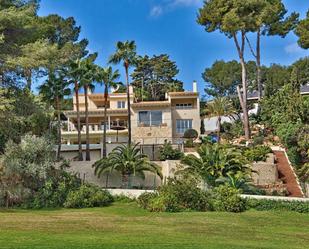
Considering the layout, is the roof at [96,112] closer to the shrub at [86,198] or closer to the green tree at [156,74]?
the green tree at [156,74]

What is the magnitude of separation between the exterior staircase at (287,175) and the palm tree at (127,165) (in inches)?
365

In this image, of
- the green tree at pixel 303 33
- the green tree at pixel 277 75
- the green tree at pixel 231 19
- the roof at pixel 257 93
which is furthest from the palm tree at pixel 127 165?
the roof at pixel 257 93

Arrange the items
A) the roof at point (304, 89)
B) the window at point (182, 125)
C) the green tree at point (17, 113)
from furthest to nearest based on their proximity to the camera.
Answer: the roof at point (304, 89), the window at point (182, 125), the green tree at point (17, 113)

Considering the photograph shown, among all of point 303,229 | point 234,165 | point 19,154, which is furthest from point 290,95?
point 19,154

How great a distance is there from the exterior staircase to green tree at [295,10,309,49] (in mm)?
13230

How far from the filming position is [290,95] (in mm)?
40906

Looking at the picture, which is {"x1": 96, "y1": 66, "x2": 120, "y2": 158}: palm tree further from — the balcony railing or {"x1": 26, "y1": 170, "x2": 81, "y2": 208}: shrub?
{"x1": 26, "y1": 170, "x2": 81, "y2": 208}: shrub

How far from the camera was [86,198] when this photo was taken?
2508 centimetres

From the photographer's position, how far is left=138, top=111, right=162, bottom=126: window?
51812 mm

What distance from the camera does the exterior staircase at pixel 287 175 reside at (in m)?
30.5

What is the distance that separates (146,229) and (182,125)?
116 ft

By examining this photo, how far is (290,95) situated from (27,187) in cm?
2603

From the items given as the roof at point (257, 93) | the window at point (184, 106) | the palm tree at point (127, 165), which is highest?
the roof at point (257, 93)

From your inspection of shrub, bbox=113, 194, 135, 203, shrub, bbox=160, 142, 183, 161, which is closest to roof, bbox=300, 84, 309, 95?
shrub, bbox=160, 142, 183, 161
